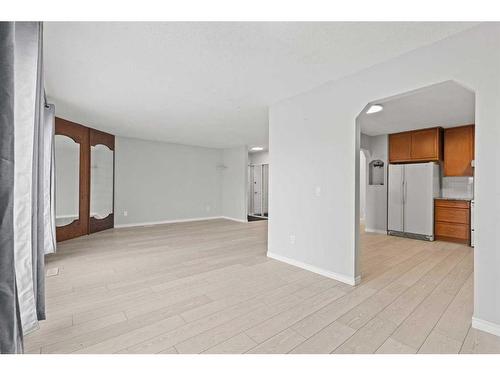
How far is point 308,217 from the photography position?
118 inches

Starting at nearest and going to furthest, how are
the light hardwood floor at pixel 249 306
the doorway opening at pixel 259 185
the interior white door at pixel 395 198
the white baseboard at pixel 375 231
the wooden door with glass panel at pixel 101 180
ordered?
the light hardwood floor at pixel 249 306 < the interior white door at pixel 395 198 < the wooden door with glass panel at pixel 101 180 < the white baseboard at pixel 375 231 < the doorway opening at pixel 259 185

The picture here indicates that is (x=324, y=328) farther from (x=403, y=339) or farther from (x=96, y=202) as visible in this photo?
(x=96, y=202)

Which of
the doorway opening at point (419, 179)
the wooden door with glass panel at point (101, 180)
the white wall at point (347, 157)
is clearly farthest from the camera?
the wooden door with glass panel at point (101, 180)

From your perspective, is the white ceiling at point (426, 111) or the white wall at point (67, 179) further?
the white wall at point (67, 179)

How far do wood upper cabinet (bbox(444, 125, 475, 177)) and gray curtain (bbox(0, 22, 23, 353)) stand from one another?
6229 mm

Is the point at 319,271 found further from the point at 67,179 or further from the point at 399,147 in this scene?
the point at 67,179

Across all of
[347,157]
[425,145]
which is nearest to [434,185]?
[425,145]

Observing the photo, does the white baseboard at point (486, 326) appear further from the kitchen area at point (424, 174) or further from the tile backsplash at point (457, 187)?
the tile backsplash at point (457, 187)

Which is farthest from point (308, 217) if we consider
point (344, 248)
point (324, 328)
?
point (324, 328)

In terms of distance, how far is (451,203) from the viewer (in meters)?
4.48

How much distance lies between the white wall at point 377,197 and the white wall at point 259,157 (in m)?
3.61

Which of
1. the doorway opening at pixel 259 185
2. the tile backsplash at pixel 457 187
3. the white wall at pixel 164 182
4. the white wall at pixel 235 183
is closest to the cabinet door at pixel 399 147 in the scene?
the tile backsplash at pixel 457 187

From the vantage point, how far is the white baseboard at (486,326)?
5.49ft
